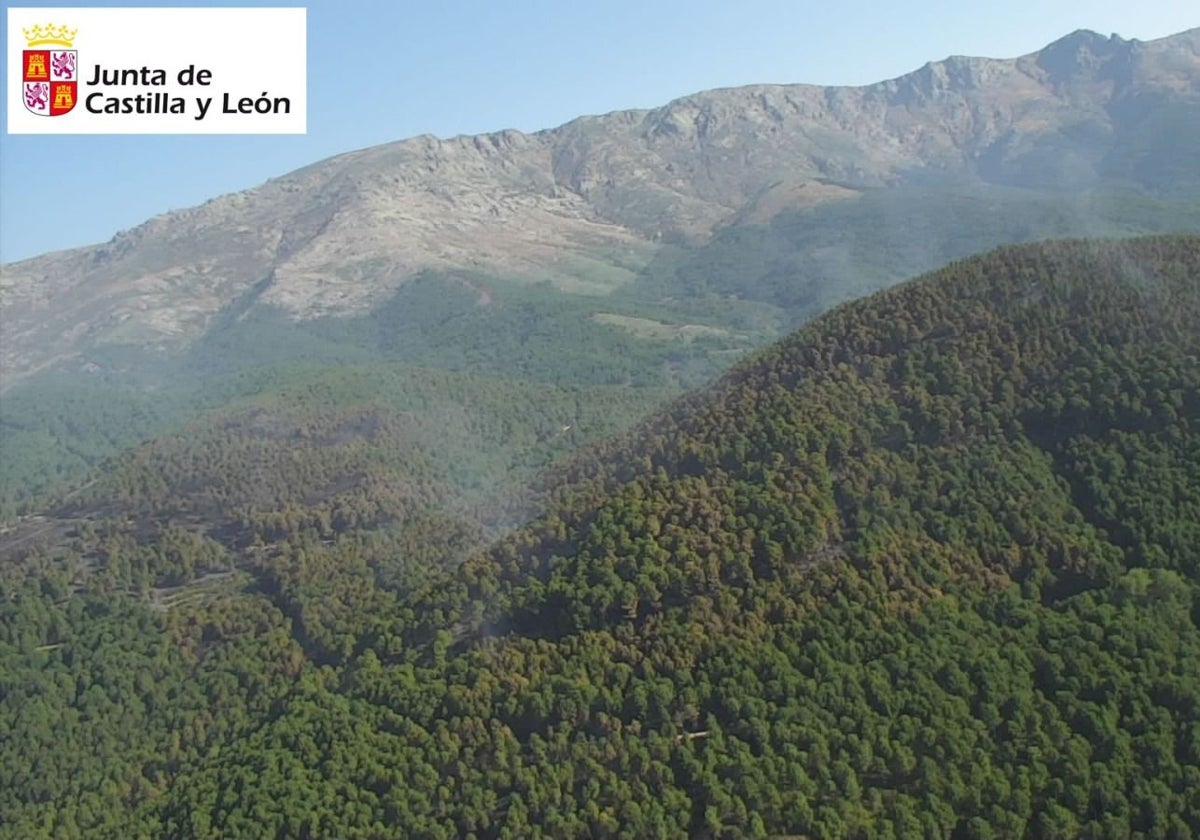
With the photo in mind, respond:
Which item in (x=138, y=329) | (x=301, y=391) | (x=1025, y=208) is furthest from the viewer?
(x=138, y=329)

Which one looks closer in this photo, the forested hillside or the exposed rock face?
the forested hillside

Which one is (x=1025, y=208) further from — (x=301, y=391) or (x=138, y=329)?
(x=138, y=329)

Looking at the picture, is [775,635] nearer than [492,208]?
Yes

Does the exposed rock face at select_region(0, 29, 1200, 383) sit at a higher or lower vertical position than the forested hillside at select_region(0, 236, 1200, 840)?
higher

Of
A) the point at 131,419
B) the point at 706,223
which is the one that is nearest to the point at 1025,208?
the point at 706,223
